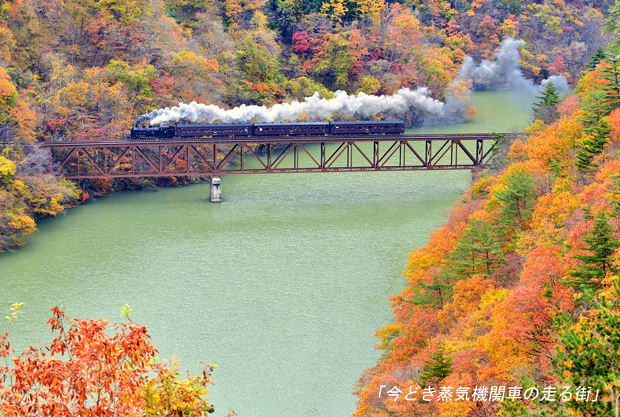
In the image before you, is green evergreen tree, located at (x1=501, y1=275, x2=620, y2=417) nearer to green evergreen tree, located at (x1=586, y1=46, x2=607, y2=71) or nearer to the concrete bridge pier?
green evergreen tree, located at (x1=586, y1=46, x2=607, y2=71)

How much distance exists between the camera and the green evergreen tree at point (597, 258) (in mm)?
22859

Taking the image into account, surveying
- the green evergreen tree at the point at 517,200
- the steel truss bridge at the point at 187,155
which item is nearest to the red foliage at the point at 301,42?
the steel truss bridge at the point at 187,155

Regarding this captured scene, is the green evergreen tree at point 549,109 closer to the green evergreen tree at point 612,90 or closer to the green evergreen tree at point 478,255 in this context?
the green evergreen tree at point 612,90

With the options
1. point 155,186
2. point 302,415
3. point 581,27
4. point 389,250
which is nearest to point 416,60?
point 581,27

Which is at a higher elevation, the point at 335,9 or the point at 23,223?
the point at 335,9

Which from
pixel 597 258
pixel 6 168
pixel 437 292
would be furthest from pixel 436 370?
pixel 6 168

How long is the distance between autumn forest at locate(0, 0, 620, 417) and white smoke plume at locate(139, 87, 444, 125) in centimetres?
367

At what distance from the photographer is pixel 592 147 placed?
35469mm

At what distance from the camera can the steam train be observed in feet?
176

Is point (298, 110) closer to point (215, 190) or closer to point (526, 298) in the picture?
point (215, 190)

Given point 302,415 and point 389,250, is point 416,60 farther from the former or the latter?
point 302,415

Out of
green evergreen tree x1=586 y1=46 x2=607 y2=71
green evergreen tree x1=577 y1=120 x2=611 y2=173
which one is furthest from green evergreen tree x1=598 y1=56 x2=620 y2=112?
green evergreen tree x1=586 y1=46 x2=607 y2=71

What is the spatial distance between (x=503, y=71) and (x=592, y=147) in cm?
5907

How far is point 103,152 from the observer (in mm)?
54812
